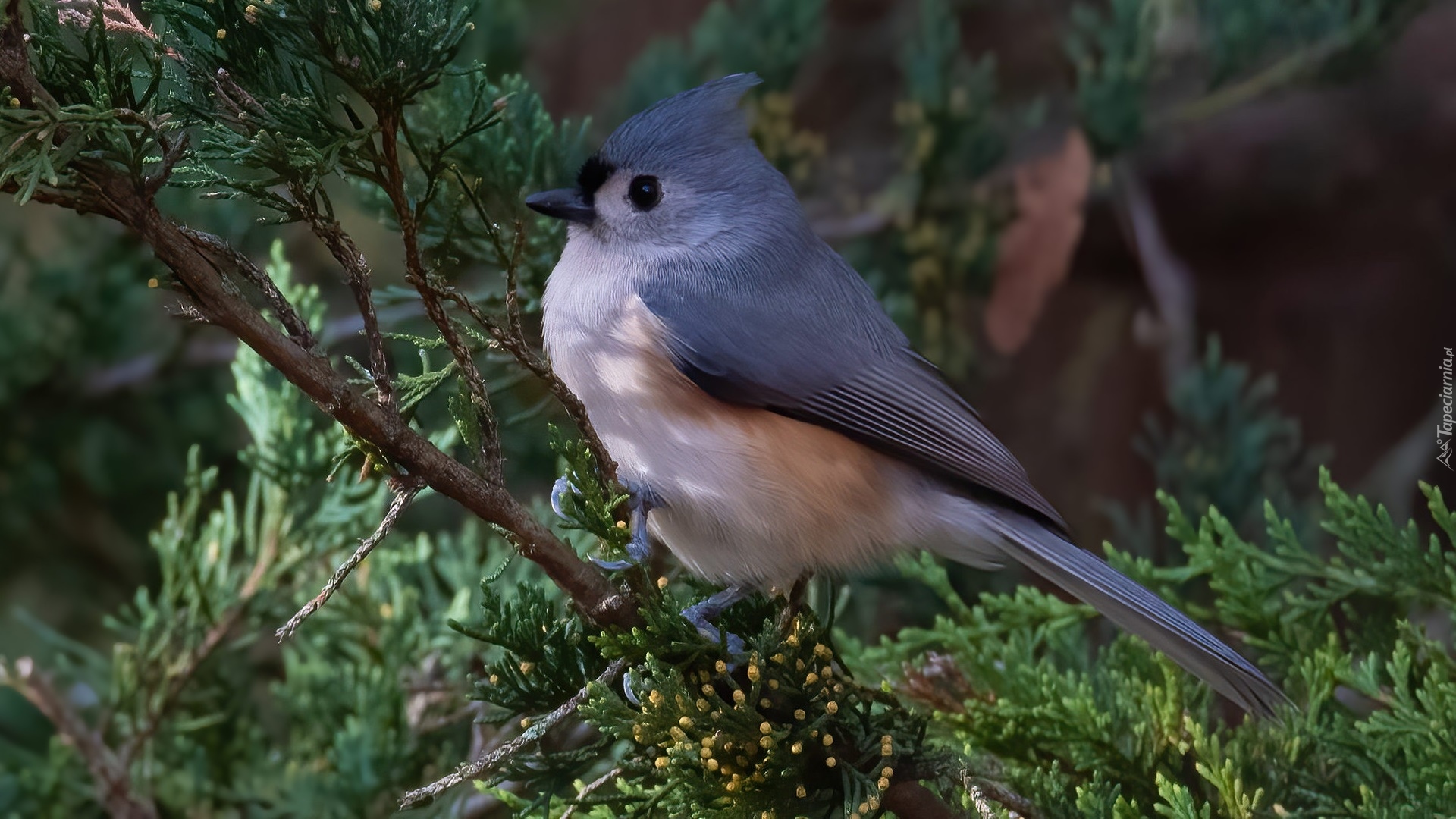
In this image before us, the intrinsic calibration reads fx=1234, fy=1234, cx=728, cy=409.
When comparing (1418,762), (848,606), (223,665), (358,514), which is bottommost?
(848,606)

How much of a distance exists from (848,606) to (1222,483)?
2.40ft

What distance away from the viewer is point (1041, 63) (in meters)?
3.36

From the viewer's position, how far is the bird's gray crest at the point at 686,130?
5.78 ft

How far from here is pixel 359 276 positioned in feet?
3.45

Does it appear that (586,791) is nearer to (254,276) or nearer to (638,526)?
(638,526)

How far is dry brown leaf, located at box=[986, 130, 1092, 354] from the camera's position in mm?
2527

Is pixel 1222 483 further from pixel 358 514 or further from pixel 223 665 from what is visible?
pixel 223 665

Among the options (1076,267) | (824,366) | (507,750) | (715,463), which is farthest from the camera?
(1076,267)

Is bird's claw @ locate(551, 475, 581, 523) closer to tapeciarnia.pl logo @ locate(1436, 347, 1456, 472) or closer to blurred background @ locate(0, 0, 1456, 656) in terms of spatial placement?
blurred background @ locate(0, 0, 1456, 656)

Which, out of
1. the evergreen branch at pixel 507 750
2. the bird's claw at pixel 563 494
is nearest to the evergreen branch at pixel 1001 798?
the evergreen branch at pixel 507 750

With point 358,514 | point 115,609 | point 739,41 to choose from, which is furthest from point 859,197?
point 115,609

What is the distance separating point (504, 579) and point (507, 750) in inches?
35.0

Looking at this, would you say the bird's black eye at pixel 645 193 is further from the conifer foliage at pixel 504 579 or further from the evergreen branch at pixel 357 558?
the evergreen branch at pixel 357 558

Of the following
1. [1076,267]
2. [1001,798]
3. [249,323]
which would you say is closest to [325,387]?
[249,323]
